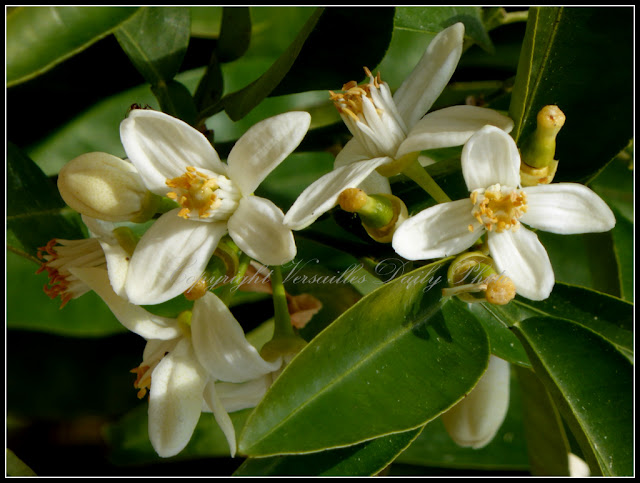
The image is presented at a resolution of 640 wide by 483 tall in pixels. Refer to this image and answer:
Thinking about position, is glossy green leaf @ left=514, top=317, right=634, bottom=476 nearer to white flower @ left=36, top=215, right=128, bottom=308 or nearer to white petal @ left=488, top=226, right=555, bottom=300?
white petal @ left=488, top=226, right=555, bottom=300

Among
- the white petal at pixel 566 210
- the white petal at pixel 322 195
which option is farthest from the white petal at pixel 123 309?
the white petal at pixel 566 210

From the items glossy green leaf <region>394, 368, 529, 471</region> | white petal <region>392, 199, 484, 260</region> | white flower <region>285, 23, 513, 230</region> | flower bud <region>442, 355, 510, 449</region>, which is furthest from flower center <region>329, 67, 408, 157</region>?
glossy green leaf <region>394, 368, 529, 471</region>

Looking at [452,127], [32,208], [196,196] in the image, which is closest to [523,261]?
[452,127]

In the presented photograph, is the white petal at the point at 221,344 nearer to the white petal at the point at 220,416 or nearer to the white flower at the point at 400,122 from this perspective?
the white petal at the point at 220,416

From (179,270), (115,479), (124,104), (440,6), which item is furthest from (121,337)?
(440,6)

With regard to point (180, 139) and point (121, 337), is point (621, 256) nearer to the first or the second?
point (180, 139)

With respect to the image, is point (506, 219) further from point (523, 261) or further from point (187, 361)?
point (187, 361)
